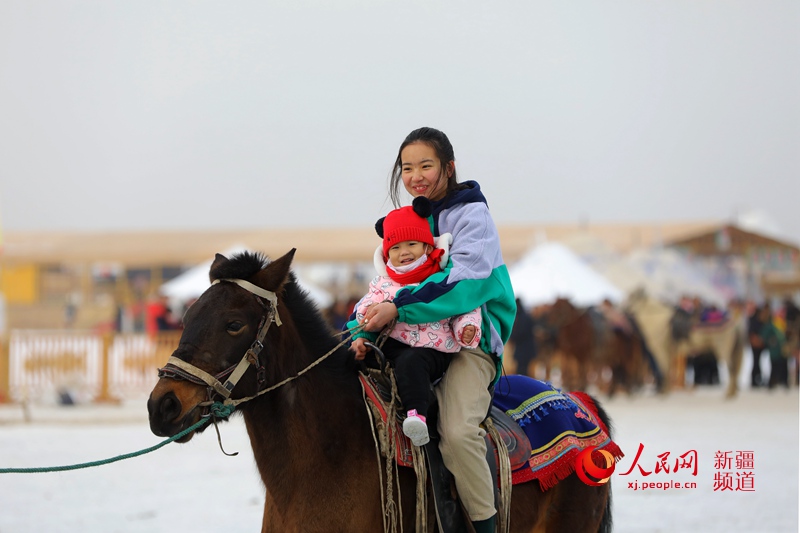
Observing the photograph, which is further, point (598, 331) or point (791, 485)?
point (598, 331)

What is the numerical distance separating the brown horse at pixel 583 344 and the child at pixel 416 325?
56.2ft

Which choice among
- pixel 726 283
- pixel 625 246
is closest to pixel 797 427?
pixel 726 283

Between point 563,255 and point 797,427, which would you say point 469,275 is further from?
point 563,255

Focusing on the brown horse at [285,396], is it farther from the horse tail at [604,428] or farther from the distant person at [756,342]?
the distant person at [756,342]

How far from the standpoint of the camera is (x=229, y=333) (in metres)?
3.61

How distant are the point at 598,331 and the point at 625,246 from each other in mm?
47037

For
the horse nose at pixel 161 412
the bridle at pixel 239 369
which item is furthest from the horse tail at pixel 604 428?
the horse nose at pixel 161 412

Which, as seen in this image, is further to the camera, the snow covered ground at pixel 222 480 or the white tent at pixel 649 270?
the white tent at pixel 649 270

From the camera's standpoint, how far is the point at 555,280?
25.0 meters

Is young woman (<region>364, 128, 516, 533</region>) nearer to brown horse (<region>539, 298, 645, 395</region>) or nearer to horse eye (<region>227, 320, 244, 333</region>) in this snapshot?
horse eye (<region>227, 320, 244, 333</region>)

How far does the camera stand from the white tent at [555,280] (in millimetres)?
24672

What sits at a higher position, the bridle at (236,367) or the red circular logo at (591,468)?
the bridle at (236,367)

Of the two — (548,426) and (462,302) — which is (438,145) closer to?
(462,302)

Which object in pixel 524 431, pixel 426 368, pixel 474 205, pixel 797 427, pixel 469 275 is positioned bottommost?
pixel 797 427
